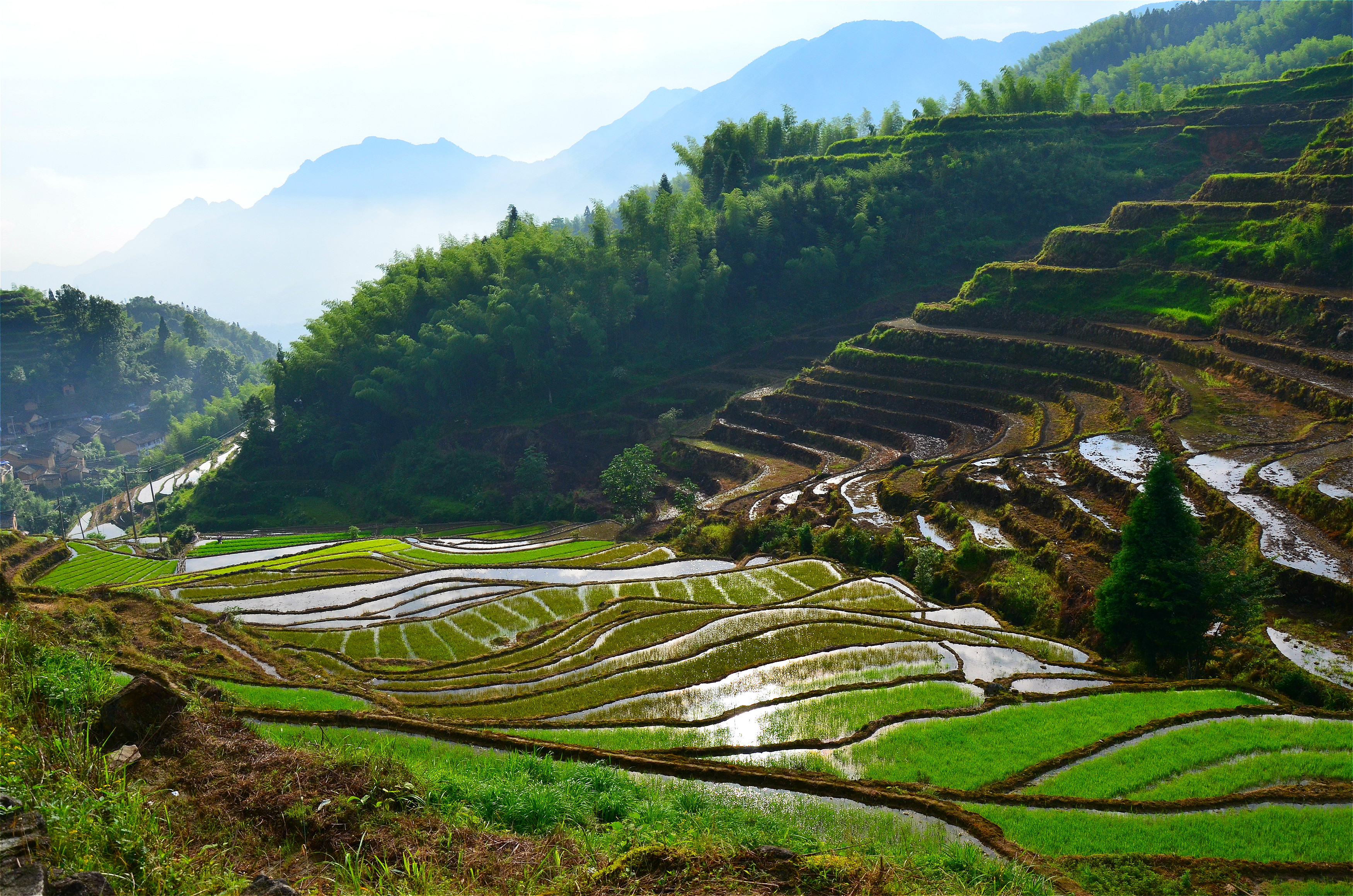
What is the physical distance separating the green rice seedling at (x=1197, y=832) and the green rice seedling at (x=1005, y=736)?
128cm

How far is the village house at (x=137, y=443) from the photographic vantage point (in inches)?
4190

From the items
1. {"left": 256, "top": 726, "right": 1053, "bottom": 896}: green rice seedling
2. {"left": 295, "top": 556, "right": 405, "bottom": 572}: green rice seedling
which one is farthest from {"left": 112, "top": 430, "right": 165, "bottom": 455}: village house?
{"left": 256, "top": 726, "right": 1053, "bottom": 896}: green rice seedling

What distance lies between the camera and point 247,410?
6631 cm

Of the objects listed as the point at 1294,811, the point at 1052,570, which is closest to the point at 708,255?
the point at 1052,570

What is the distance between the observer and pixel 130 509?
186ft

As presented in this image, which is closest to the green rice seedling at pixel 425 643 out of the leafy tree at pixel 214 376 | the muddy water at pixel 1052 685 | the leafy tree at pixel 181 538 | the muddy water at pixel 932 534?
the muddy water at pixel 1052 685

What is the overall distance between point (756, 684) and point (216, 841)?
395 inches

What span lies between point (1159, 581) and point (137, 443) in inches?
Answer: 5035

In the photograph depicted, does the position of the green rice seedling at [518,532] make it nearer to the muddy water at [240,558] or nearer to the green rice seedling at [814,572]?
the muddy water at [240,558]

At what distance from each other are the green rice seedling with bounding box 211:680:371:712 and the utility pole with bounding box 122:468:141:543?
142ft

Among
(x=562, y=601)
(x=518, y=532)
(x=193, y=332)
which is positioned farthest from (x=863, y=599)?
(x=193, y=332)

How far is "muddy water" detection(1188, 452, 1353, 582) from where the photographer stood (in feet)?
55.6

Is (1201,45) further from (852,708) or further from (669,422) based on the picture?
(852,708)

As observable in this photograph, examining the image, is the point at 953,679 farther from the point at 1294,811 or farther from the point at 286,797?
the point at 286,797
